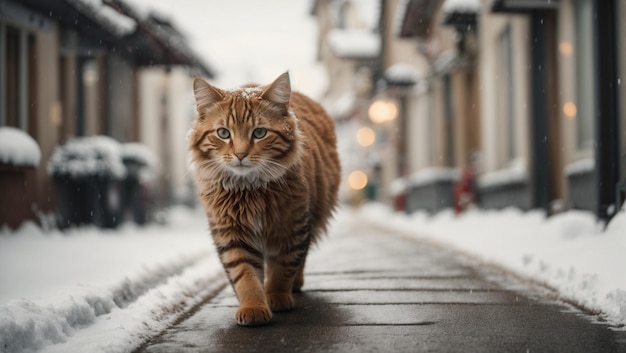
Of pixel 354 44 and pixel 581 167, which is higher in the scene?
pixel 354 44

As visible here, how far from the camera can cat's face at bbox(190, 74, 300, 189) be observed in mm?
4625

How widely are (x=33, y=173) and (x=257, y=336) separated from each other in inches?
326

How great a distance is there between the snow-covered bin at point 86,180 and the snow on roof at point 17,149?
104 inches

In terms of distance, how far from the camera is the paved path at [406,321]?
3.92m

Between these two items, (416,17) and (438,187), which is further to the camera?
(416,17)

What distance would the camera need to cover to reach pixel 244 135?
183 inches

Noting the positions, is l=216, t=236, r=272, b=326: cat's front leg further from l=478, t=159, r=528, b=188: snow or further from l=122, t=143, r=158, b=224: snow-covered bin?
l=122, t=143, r=158, b=224: snow-covered bin

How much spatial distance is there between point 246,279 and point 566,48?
26.2ft

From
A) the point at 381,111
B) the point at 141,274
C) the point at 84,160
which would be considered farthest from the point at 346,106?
the point at 141,274

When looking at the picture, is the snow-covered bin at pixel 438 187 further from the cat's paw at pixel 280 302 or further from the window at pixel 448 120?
the cat's paw at pixel 280 302

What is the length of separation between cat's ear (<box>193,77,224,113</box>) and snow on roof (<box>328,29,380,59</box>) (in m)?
36.0

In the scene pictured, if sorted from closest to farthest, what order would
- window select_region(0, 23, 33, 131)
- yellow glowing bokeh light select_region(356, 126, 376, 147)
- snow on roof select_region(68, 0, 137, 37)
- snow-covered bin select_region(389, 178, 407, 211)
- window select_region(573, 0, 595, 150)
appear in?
window select_region(573, 0, 595, 150), window select_region(0, 23, 33, 131), snow on roof select_region(68, 0, 137, 37), snow-covered bin select_region(389, 178, 407, 211), yellow glowing bokeh light select_region(356, 126, 376, 147)

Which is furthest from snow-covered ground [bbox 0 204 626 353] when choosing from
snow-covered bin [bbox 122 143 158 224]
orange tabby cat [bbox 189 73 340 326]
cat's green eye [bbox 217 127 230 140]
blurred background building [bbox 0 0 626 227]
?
snow-covered bin [bbox 122 143 158 224]

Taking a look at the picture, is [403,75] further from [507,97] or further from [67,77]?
[67,77]
